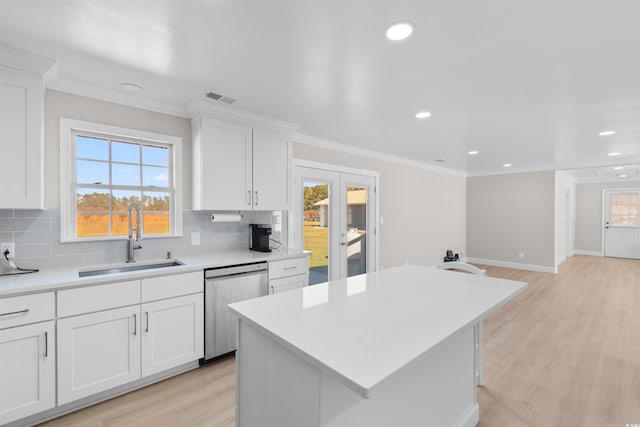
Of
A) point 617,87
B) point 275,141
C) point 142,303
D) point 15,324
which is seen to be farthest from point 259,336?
point 617,87

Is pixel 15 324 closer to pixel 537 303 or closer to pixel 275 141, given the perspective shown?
pixel 275 141

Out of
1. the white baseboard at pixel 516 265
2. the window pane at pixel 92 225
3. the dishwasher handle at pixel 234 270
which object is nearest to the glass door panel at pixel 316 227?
the dishwasher handle at pixel 234 270

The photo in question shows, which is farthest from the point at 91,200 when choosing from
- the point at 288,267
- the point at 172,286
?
the point at 288,267

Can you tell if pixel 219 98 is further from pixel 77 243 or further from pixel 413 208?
pixel 413 208

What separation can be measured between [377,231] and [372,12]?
3708 mm

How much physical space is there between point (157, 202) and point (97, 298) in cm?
111

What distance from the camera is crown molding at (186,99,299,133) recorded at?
8.98ft

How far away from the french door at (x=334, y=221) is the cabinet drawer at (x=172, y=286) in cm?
148

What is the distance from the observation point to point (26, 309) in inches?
A: 69.7

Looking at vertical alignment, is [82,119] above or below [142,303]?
above

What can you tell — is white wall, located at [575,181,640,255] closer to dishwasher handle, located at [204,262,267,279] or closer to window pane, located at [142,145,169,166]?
dishwasher handle, located at [204,262,267,279]

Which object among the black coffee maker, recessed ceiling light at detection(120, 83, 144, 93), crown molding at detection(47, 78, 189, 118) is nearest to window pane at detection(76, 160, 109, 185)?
crown molding at detection(47, 78, 189, 118)

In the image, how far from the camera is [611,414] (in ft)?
6.56

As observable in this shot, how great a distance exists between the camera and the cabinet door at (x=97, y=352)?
1.91 meters
